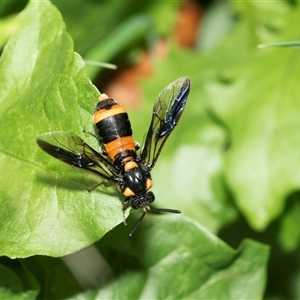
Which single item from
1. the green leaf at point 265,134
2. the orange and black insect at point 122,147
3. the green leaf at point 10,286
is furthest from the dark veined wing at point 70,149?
the green leaf at point 265,134

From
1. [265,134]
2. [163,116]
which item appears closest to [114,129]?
[163,116]

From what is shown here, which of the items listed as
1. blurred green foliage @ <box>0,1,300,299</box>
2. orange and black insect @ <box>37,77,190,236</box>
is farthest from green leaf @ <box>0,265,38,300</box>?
orange and black insect @ <box>37,77,190,236</box>

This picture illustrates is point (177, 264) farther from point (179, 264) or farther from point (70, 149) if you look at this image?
point (70, 149)

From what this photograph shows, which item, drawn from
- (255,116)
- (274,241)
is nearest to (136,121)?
(255,116)

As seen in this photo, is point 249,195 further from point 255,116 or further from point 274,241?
point 274,241

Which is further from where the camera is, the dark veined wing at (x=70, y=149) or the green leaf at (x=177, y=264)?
the green leaf at (x=177, y=264)

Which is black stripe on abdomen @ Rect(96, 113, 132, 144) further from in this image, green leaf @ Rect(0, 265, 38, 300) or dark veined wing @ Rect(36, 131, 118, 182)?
green leaf @ Rect(0, 265, 38, 300)

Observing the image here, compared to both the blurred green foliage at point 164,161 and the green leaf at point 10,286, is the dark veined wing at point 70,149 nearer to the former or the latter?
the blurred green foliage at point 164,161
